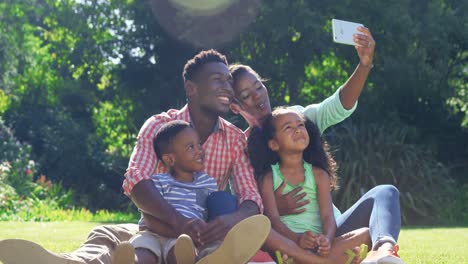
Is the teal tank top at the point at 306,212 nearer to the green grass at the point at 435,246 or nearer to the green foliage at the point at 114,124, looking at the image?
the green grass at the point at 435,246

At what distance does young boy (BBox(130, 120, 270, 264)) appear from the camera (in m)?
3.32

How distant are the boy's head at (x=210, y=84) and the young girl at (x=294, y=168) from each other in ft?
1.10

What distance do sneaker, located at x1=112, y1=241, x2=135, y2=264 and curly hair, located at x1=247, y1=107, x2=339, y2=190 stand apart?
131 cm

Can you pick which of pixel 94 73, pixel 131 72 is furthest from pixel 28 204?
pixel 94 73

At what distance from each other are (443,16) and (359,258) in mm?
11879

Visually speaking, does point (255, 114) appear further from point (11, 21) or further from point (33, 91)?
point (11, 21)

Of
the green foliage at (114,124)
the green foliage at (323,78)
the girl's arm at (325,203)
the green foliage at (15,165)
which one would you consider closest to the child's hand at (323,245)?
the girl's arm at (325,203)

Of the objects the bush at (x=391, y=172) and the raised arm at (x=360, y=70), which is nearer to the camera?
the raised arm at (x=360, y=70)

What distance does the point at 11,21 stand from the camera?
74.6 feet

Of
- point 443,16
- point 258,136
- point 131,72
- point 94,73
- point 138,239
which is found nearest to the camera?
point 138,239

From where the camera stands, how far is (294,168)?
4.50 meters

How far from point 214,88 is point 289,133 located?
1.69 ft

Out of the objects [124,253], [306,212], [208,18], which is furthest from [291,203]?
[208,18]

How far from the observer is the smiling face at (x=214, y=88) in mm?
4348
